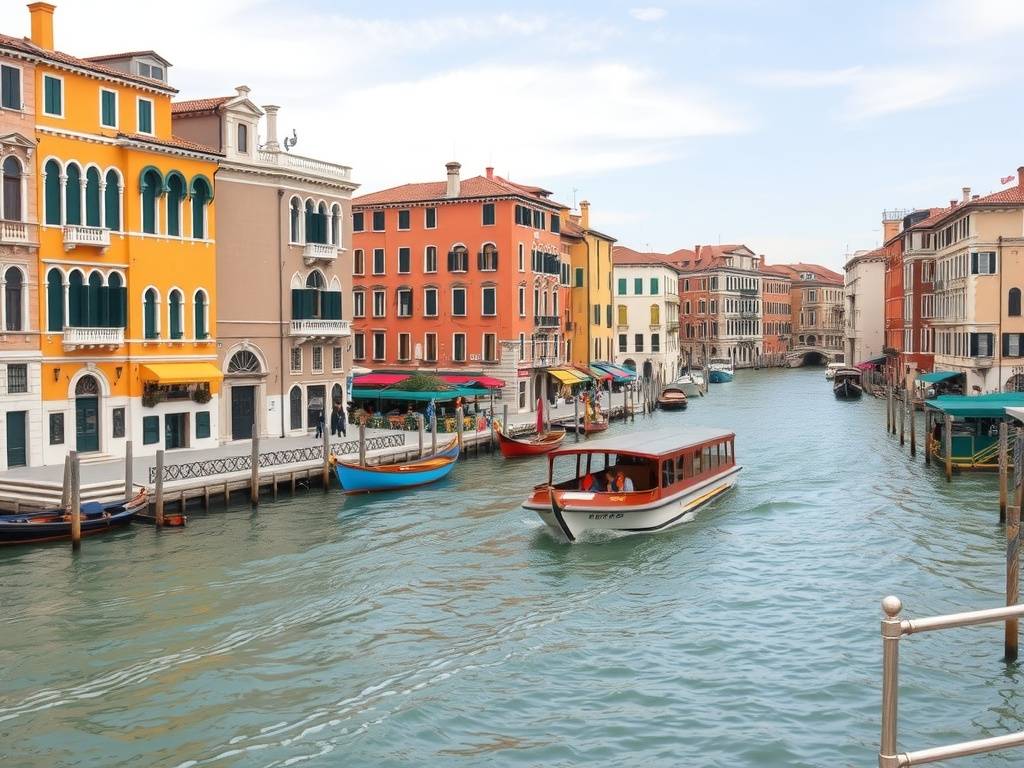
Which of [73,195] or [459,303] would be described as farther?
[459,303]

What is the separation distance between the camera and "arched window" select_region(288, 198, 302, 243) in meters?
36.1

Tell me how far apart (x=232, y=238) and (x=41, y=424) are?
8.79 m

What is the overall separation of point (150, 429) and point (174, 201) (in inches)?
243

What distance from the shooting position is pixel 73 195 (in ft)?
93.2

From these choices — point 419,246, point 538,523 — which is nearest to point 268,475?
point 538,523

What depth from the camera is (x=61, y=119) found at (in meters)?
27.9

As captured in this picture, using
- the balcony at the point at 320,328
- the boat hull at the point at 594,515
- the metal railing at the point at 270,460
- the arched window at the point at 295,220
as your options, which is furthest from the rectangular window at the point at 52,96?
the boat hull at the point at 594,515

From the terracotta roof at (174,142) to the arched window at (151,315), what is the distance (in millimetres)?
3847

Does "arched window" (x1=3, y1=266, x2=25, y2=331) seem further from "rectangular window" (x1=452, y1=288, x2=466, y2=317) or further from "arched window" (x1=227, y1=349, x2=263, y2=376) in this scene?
"rectangular window" (x1=452, y1=288, x2=466, y2=317)

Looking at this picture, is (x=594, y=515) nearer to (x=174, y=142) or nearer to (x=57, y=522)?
(x=57, y=522)

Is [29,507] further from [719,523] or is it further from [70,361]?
[719,523]

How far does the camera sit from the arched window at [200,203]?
105 feet

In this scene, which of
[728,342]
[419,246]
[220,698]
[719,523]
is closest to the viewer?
[220,698]

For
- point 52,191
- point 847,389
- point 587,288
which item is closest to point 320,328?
point 52,191
